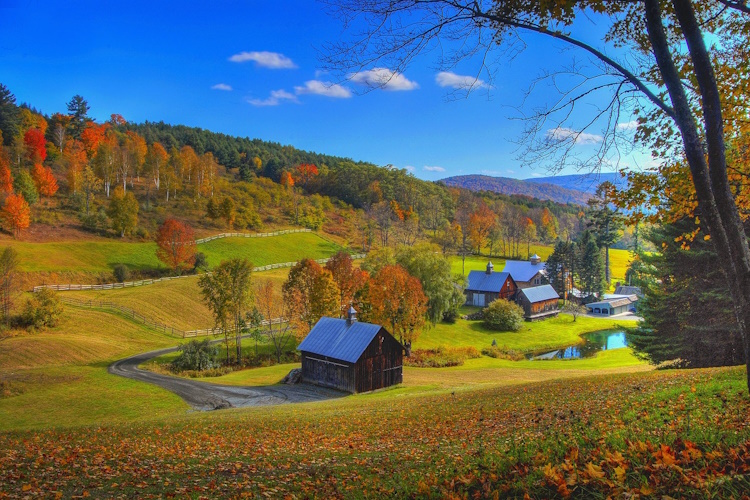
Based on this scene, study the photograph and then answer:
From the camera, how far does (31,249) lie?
193 feet

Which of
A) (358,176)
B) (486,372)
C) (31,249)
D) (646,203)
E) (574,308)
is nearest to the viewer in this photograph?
(646,203)

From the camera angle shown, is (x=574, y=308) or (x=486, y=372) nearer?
(x=486, y=372)

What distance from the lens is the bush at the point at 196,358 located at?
36.7 metres

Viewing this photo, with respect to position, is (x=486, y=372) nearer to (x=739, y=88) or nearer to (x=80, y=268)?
(x=739, y=88)

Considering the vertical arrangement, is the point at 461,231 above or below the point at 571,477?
above

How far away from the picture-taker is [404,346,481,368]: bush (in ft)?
143

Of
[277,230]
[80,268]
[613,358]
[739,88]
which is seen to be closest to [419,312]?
[613,358]

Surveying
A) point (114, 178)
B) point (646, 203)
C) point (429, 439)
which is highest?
point (114, 178)

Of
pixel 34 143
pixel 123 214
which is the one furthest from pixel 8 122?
pixel 123 214

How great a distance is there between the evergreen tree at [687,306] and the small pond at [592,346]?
86.2 ft

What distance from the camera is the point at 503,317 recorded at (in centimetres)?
6169

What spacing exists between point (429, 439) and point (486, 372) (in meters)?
28.5

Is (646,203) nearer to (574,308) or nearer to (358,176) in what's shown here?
(574,308)

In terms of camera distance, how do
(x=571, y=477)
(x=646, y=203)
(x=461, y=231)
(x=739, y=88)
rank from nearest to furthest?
(x=571, y=477), (x=739, y=88), (x=646, y=203), (x=461, y=231)
